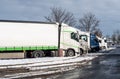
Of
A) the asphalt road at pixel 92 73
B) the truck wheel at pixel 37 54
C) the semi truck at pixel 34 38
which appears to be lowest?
the asphalt road at pixel 92 73

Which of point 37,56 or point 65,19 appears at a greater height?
point 65,19

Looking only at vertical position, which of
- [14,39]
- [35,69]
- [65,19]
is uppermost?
[65,19]

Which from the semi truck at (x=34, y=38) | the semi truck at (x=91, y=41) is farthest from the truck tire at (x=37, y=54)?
the semi truck at (x=91, y=41)

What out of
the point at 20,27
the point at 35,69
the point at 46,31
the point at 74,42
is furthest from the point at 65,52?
the point at 35,69

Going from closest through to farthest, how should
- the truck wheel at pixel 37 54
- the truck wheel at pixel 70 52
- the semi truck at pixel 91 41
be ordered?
1. the truck wheel at pixel 37 54
2. the truck wheel at pixel 70 52
3. the semi truck at pixel 91 41

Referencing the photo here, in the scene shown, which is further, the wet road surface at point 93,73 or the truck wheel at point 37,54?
the truck wheel at point 37,54

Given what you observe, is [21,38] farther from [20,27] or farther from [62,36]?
[62,36]

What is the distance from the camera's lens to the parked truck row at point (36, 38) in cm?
3625

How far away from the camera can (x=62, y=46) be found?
39375mm

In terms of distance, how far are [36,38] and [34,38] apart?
0.22 m

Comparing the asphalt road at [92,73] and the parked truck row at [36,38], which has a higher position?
the parked truck row at [36,38]

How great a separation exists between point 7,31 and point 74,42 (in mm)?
8350

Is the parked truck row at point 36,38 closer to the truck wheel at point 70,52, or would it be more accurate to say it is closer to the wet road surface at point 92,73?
the truck wheel at point 70,52

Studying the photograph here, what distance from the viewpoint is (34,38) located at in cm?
3747
